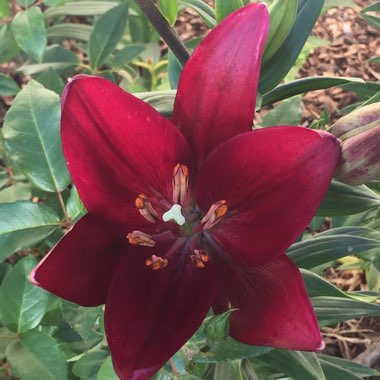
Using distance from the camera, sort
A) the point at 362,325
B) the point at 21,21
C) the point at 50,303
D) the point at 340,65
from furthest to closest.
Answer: the point at 340,65 < the point at 362,325 < the point at 21,21 < the point at 50,303

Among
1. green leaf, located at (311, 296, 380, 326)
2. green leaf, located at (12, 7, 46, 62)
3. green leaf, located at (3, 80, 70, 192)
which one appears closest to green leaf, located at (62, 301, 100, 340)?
green leaf, located at (3, 80, 70, 192)

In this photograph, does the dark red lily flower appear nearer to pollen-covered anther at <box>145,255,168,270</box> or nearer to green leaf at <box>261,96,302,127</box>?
pollen-covered anther at <box>145,255,168,270</box>

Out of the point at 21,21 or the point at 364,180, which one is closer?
the point at 364,180

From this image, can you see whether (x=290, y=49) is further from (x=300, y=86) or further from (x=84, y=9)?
(x=84, y=9)

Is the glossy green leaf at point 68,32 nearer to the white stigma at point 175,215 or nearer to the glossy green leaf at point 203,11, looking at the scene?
the glossy green leaf at point 203,11

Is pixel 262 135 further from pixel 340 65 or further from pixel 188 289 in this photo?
pixel 340 65

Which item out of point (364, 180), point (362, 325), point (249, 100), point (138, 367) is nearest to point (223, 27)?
point (249, 100)
